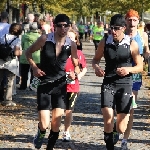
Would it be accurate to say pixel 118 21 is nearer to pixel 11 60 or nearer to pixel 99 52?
pixel 99 52

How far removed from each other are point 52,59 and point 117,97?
1024 mm

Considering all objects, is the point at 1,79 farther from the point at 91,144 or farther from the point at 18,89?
the point at 91,144

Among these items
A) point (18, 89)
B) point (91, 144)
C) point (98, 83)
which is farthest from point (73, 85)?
point (98, 83)

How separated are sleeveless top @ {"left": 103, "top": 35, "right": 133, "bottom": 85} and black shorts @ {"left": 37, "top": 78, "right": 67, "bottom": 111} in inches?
26.1

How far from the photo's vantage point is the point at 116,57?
7352 millimetres

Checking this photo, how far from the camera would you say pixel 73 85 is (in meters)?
8.57

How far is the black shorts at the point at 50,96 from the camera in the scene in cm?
748

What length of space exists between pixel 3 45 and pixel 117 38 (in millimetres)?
5086

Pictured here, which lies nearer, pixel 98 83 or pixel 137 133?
pixel 137 133

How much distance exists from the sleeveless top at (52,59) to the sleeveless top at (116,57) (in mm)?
556

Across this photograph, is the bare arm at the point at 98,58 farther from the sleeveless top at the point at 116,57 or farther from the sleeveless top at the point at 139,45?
the sleeveless top at the point at 139,45

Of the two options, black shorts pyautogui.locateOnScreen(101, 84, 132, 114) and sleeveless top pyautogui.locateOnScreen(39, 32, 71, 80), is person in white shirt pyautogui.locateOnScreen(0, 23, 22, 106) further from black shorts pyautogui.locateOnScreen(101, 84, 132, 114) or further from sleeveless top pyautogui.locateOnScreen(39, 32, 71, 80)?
black shorts pyautogui.locateOnScreen(101, 84, 132, 114)

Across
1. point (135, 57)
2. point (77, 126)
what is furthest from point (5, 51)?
point (135, 57)

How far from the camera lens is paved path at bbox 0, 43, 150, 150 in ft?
28.4
